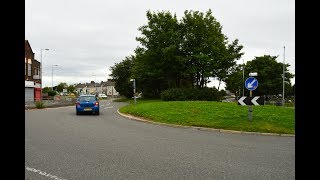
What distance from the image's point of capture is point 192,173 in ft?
18.8

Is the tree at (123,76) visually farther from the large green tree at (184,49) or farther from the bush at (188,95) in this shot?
the bush at (188,95)

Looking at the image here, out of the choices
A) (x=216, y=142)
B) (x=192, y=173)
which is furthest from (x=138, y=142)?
(x=192, y=173)

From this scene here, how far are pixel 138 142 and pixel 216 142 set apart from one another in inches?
99.8

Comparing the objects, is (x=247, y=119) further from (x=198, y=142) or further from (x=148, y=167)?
(x=148, y=167)

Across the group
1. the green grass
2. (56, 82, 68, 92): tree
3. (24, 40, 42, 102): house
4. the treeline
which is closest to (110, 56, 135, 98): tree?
(24, 40, 42, 102): house

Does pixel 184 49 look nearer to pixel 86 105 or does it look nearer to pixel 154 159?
pixel 86 105

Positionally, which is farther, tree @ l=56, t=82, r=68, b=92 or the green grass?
tree @ l=56, t=82, r=68, b=92

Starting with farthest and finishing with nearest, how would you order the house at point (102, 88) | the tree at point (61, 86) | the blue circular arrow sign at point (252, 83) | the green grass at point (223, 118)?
the house at point (102, 88), the tree at point (61, 86), the blue circular arrow sign at point (252, 83), the green grass at point (223, 118)

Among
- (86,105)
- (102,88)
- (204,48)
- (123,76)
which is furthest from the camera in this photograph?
(102,88)

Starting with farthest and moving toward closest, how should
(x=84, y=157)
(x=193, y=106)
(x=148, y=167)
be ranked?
1. (x=193, y=106)
2. (x=84, y=157)
3. (x=148, y=167)

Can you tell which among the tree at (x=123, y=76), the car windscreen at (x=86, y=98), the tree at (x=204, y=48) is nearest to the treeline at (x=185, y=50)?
the tree at (x=204, y=48)

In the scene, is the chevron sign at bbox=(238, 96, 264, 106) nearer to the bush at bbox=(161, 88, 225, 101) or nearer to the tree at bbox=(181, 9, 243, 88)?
the bush at bbox=(161, 88, 225, 101)

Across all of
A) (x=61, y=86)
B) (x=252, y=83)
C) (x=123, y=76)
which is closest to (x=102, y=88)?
(x=61, y=86)
